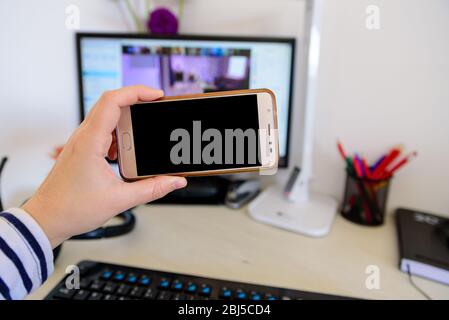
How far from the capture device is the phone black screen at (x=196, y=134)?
16.1 inches

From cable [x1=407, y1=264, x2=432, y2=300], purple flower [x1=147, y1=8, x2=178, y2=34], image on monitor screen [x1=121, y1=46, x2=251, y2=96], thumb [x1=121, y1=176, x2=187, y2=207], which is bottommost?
cable [x1=407, y1=264, x2=432, y2=300]

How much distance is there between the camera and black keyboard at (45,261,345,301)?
448 millimetres

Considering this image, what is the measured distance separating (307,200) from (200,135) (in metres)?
0.41

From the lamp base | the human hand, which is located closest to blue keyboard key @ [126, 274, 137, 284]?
the human hand

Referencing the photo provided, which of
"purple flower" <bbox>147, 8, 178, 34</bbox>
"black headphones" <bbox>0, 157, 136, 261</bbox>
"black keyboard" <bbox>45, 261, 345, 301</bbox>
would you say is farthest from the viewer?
"purple flower" <bbox>147, 8, 178, 34</bbox>

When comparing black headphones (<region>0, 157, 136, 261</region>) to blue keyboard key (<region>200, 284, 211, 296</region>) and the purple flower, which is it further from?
the purple flower

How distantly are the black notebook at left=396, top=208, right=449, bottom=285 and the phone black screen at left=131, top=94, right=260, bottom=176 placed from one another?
32 cm

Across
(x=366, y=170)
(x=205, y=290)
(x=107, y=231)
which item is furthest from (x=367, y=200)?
(x=107, y=231)

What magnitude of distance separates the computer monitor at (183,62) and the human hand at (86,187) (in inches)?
12.7

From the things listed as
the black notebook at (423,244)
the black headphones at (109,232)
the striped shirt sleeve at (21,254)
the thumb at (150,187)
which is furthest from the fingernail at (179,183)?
the black notebook at (423,244)

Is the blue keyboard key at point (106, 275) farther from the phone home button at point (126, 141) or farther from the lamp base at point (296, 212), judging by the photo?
the lamp base at point (296, 212)

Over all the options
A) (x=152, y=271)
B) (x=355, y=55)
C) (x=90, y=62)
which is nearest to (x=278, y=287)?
(x=152, y=271)
